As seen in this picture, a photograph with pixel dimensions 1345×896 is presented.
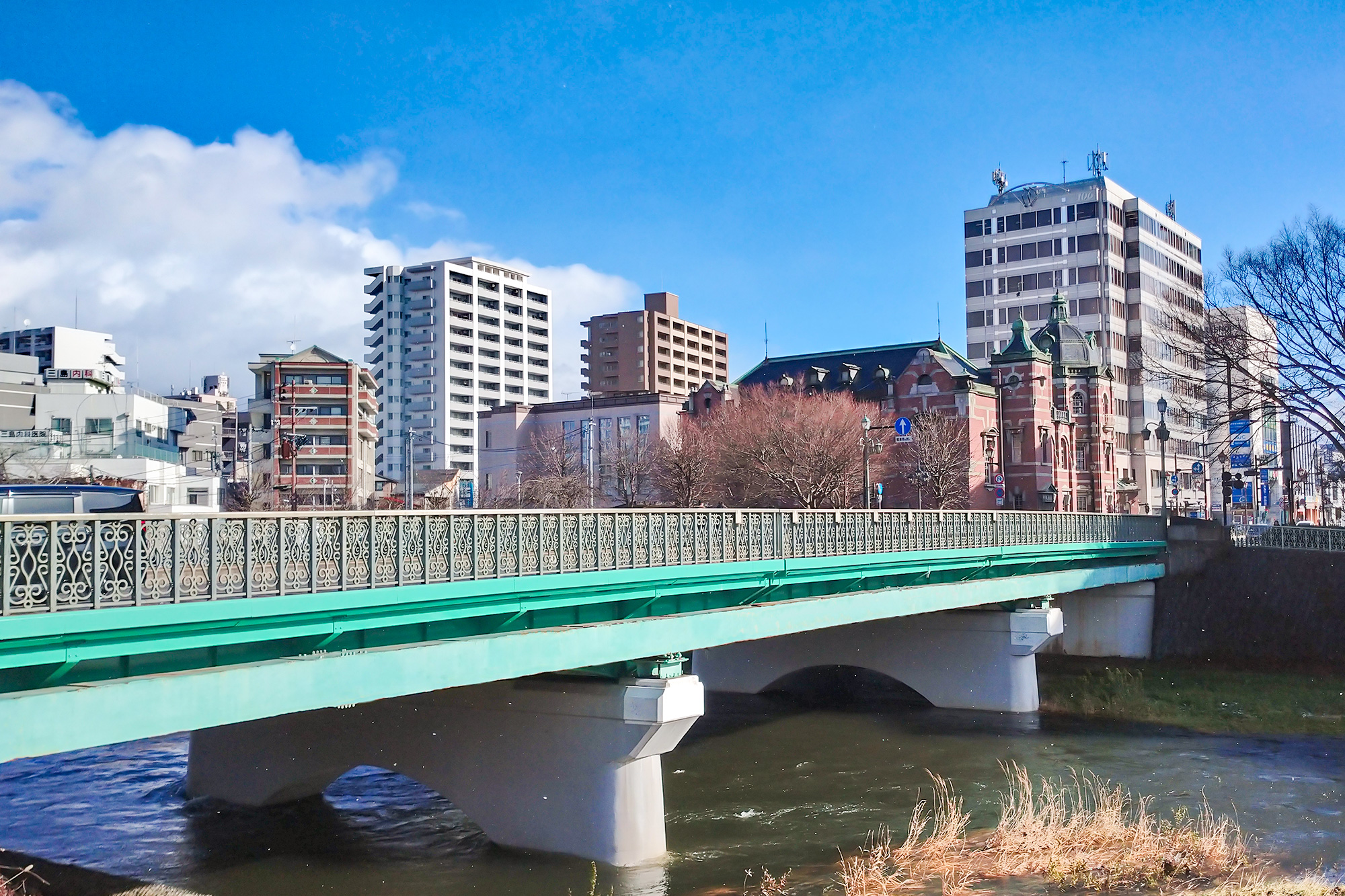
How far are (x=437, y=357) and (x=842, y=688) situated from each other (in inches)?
3796

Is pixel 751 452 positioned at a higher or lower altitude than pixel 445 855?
higher

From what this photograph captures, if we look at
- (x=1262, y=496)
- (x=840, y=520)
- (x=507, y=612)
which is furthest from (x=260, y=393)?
(x=1262, y=496)

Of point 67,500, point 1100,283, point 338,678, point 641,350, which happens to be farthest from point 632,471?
point 641,350

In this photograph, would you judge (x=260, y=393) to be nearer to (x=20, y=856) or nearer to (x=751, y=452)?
(x=751, y=452)

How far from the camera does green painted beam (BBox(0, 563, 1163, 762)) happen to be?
1078cm

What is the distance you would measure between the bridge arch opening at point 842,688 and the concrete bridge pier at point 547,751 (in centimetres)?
1804

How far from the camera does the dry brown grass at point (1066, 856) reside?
1622cm

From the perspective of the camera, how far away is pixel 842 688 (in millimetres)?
38031

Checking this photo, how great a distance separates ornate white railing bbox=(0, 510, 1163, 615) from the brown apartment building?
119 meters

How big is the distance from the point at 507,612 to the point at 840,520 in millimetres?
10353

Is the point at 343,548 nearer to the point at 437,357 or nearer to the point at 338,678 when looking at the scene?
the point at 338,678

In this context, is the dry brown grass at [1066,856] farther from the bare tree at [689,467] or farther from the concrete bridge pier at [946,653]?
the bare tree at [689,467]

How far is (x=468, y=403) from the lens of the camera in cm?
12875

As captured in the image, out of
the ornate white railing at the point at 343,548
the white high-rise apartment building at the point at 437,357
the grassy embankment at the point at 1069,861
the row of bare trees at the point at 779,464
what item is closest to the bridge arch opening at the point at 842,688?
the ornate white railing at the point at 343,548
